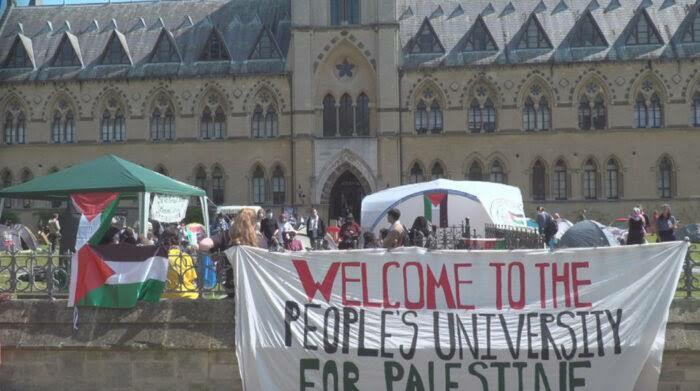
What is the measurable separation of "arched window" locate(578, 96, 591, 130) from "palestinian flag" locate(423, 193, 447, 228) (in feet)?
67.7

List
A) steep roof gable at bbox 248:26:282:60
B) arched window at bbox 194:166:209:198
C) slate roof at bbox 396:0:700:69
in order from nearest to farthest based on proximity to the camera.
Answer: slate roof at bbox 396:0:700:69 < steep roof gable at bbox 248:26:282:60 < arched window at bbox 194:166:209:198

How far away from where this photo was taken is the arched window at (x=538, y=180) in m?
43.5

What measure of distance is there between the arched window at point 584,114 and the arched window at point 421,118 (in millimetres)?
8226

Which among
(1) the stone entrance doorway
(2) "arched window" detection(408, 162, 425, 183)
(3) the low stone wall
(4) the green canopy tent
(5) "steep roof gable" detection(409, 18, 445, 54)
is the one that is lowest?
(3) the low stone wall

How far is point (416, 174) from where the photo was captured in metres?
44.0

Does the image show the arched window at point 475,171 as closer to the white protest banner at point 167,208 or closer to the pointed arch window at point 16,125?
the pointed arch window at point 16,125

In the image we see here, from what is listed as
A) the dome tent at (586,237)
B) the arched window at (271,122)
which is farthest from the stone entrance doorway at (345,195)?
the dome tent at (586,237)

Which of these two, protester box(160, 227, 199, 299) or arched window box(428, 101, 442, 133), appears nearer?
protester box(160, 227, 199, 299)

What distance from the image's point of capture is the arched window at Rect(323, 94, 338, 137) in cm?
4428

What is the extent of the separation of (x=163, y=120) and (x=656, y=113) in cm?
2710

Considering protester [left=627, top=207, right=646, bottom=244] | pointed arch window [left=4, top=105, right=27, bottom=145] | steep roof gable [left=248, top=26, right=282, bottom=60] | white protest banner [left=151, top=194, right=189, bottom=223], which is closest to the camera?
white protest banner [left=151, top=194, right=189, bottom=223]

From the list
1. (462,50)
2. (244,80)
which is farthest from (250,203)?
(462,50)

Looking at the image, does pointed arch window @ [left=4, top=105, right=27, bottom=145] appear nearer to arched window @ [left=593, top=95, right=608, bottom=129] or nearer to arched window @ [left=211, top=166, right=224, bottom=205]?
arched window @ [left=211, top=166, right=224, bottom=205]

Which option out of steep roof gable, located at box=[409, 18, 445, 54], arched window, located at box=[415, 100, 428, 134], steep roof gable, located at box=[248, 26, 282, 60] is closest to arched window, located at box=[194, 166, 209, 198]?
steep roof gable, located at box=[248, 26, 282, 60]
